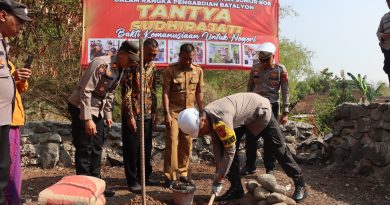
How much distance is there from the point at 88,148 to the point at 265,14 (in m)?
3.66

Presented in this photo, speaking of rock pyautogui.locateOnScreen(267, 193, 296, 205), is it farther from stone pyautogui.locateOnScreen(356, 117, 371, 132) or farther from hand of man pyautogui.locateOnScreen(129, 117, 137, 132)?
stone pyautogui.locateOnScreen(356, 117, 371, 132)

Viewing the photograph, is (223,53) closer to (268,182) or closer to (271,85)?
(271,85)

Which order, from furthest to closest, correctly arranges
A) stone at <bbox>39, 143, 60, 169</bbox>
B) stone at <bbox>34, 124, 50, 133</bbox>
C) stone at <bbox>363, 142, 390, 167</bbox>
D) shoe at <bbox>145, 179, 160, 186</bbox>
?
stone at <bbox>34, 124, 50, 133</bbox> < stone at <bbox>39, 143, 60, 169</bbox> < stone at <bbox>363, 142, 390, 167</bbox> < shoe at <bbox>145, 179, 160, 186</bbox>

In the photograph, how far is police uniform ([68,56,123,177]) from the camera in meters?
4.43

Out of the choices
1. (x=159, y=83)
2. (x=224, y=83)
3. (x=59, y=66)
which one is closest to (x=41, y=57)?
(x=59, y=66)

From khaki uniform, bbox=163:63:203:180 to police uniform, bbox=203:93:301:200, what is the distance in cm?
70

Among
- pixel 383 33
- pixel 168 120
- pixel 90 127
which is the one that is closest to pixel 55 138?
pixel 168 120

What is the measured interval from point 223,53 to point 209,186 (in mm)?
2123

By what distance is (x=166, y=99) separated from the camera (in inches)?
211

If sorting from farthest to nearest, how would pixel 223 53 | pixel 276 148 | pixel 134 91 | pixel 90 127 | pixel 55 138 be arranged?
pixel 223 53
pixel 55 138
pixel 134 91
pixel 276 148
pixel 90 127

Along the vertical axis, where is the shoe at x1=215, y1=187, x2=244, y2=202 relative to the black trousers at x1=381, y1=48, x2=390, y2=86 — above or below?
below

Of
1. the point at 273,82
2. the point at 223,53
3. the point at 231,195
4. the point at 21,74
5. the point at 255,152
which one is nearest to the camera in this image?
the point at 21,74

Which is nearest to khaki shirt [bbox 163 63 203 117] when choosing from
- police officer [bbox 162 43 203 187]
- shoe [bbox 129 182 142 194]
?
police officer [bbox 162 43 203 187]

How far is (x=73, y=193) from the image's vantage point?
10.8ft
